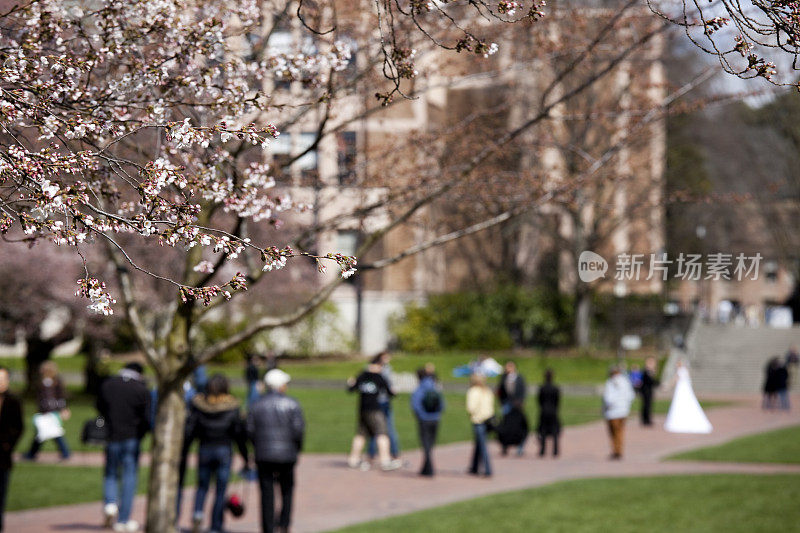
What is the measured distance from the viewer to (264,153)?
1144 centimetres

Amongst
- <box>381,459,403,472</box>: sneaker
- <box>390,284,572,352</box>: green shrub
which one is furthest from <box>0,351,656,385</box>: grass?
<box>381,459,403,472</box>: sneaker

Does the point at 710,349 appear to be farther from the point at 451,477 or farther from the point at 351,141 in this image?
the point at 351,141

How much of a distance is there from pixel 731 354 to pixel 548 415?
3037 centimetres

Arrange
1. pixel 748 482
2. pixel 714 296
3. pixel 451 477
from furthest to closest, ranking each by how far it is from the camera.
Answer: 1. pixel 714 296
2. pixel 451 477
3. pixel 748 482

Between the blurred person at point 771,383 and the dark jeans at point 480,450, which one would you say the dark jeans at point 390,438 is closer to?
the dark jeans at point 480,450

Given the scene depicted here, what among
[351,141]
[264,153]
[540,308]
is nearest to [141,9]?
[264,153]

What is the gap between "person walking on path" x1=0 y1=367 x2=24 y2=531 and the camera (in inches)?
425

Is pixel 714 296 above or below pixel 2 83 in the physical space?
above

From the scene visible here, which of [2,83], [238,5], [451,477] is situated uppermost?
[238,5]

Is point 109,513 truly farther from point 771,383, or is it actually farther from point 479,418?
point 771,383

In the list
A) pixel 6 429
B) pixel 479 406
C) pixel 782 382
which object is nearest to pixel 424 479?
pixel 479 406

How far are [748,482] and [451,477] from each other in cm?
431

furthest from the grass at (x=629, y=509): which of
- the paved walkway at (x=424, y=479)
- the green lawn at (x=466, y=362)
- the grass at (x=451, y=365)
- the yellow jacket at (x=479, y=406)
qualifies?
the green lawn at (x=466, y=362)

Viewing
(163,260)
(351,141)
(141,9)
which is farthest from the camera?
(163,260)
